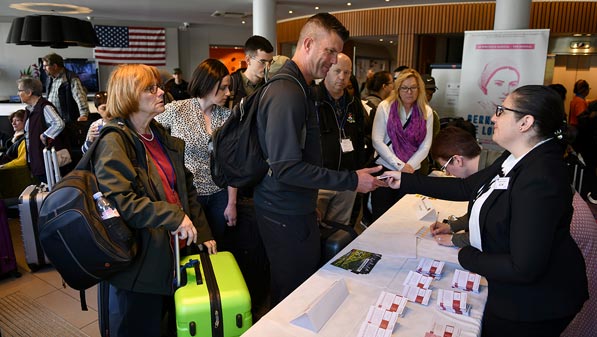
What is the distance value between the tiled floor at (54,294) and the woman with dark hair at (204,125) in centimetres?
107

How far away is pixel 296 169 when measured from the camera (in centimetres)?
173

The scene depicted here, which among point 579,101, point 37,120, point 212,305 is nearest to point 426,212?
point 212,305

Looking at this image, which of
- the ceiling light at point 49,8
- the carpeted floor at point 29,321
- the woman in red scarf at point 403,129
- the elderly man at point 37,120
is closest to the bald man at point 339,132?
the woman in red scarf at point 403,129

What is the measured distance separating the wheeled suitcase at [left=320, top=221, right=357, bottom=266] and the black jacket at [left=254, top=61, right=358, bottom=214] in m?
0.37

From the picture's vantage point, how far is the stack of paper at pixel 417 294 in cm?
148

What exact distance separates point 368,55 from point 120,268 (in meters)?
12.2

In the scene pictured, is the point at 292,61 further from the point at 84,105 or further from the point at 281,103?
the point at 84,105

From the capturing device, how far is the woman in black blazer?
1.22m

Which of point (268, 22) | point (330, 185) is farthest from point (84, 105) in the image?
point (330, 185)

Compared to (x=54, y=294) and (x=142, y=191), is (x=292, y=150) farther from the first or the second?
(x=54, y=294)

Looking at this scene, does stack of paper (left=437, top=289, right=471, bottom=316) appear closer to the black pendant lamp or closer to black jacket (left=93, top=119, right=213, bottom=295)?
black jacket (left=93, top=119, right=213, bottom=295)

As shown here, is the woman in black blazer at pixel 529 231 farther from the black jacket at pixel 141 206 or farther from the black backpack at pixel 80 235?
the black backpack at pixel 80 235

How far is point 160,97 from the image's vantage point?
76.7 inches

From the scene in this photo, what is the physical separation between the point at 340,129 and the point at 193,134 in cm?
105
